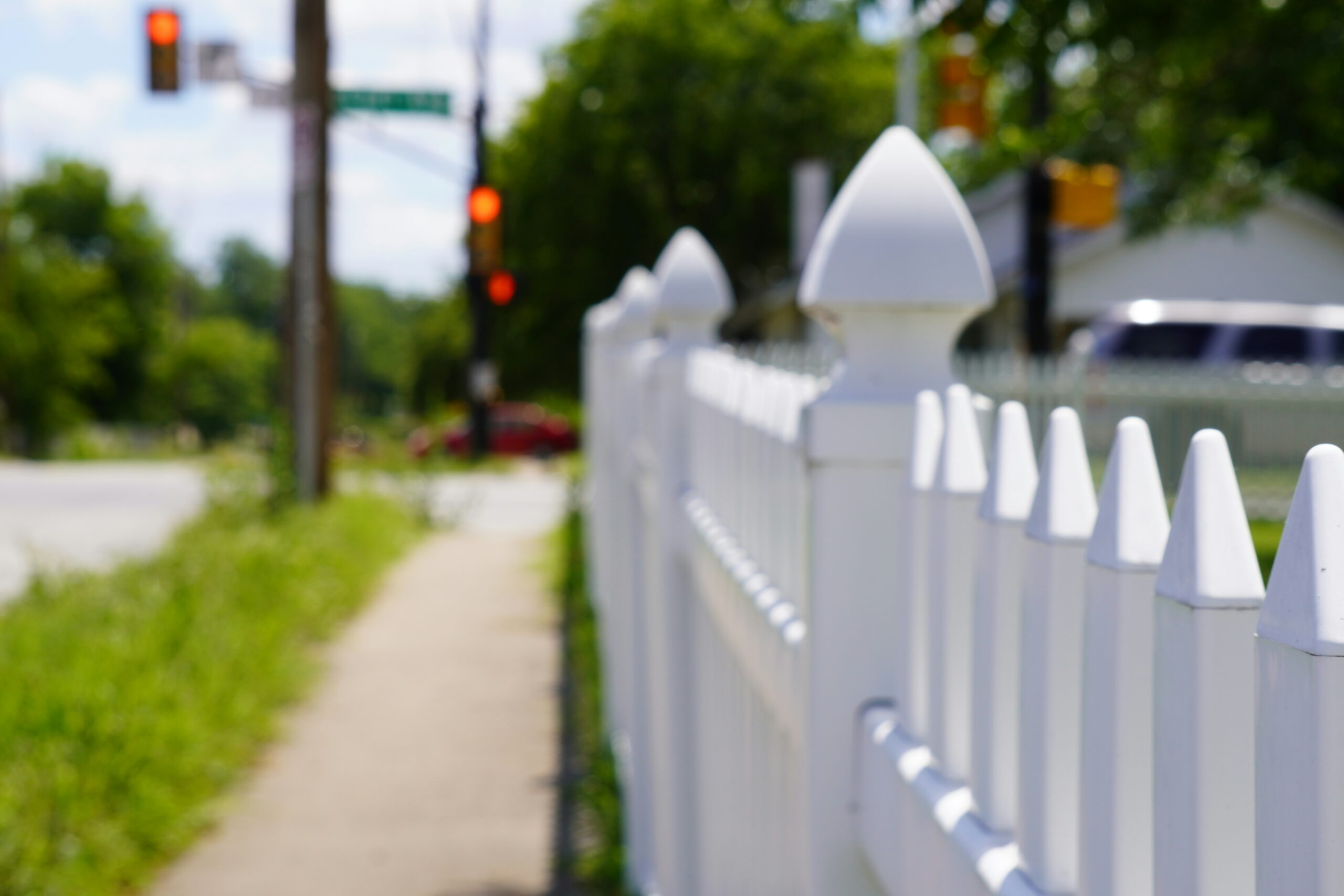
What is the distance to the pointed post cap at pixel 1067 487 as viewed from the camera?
3.95 feet

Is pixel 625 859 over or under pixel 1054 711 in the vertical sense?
under

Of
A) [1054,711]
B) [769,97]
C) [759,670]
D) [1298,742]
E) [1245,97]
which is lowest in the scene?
[759,670]

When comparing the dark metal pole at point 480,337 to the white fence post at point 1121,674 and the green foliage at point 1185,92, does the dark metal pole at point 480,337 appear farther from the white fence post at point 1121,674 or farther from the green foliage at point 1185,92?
the white fence post at point 1121,674

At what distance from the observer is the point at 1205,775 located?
37.2 inches

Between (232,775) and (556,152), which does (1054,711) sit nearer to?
(232,775)

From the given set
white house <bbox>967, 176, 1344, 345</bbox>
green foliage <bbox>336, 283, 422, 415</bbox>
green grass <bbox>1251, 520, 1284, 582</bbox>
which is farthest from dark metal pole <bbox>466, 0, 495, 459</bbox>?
green foliage <bbox>336, 283, 422, 415</bbox>

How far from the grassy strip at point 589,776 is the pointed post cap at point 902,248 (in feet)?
10.7

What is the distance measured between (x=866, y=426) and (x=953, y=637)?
298 millimetres

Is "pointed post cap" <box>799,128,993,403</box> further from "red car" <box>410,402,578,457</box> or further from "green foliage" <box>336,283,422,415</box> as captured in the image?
"green foliage" <box>336,283,422,415</box>

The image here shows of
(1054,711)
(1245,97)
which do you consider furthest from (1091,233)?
(1054,711)

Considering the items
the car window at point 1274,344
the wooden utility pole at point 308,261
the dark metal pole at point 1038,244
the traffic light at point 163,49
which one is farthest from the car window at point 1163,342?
the traffic light at point 163,49

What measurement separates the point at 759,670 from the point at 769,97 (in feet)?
125

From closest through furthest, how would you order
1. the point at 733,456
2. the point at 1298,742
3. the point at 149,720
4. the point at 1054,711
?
the point at 1298,742
the point at 1054,711
the point at 733,456
the point at 149,720

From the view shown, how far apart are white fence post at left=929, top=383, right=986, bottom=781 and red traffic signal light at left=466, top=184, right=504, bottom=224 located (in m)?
16.8
